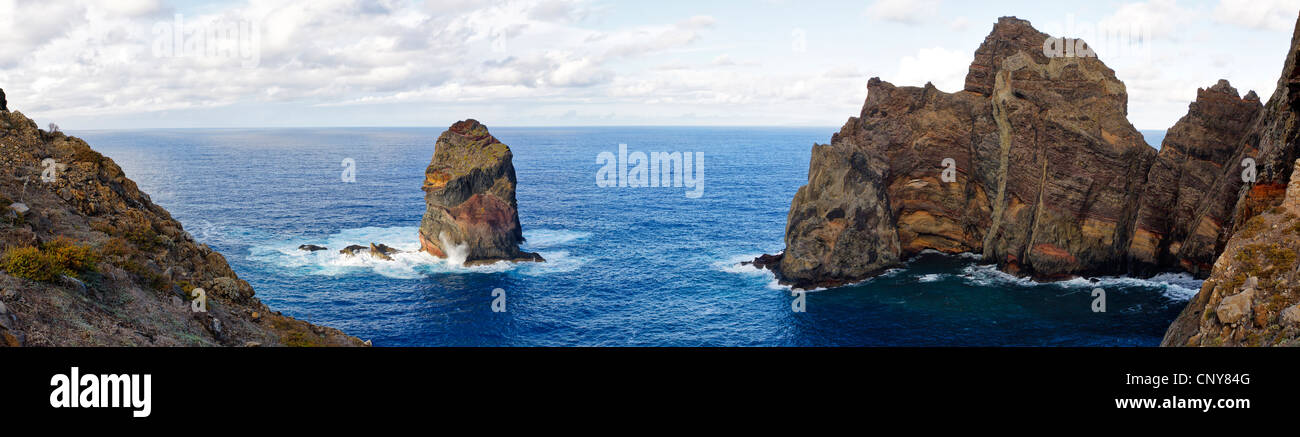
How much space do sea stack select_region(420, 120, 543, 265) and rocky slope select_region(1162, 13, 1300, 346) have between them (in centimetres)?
6852

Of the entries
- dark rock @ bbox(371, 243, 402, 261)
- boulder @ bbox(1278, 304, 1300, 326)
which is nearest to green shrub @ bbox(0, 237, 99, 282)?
→ boulder @ bbox(1278, 304, 1300, 326)

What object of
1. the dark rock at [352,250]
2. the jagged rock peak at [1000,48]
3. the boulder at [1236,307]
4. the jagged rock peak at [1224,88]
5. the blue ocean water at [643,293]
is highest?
the jagged rock peak at [1000,48]

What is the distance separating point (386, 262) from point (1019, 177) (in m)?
72.8

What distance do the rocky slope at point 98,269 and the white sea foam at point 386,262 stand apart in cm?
5361

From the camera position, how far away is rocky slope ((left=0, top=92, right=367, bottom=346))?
17625 millimetres

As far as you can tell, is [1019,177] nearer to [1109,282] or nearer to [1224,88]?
[1109,282]

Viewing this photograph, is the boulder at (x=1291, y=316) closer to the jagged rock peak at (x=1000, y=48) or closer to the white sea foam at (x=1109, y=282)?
the white sea foam at (x=1109, y=282)

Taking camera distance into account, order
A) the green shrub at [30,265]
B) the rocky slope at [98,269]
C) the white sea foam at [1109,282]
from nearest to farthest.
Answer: the rocky slope at [98,269], the green shrub at [30,265], the white sea foam at [1109,282]

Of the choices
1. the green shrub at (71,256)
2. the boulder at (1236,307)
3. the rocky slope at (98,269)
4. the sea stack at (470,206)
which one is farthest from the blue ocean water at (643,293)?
the green shrub at (71,256)

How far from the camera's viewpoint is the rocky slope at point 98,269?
17.6m

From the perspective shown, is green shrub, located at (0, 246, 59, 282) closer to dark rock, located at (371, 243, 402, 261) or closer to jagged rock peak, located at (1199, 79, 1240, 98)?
dark rock, located at (371, 243, 402, 261)
